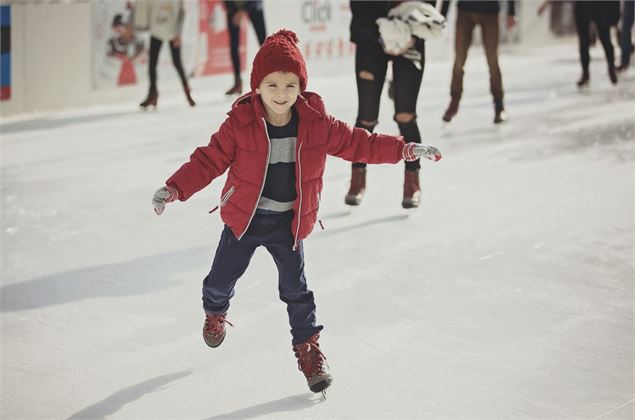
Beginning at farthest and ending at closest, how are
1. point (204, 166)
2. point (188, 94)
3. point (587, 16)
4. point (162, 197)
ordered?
1. point (587, 16)
2. point (188, 94)
3. point (204, 166)
4. point (162, 197)

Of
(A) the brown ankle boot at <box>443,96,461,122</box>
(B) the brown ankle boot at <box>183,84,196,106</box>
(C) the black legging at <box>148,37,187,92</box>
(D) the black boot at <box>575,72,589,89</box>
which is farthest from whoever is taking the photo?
(D) the black boot at <box>575,72,589,89</box>

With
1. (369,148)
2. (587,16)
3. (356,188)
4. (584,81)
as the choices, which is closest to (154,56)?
(356,188)

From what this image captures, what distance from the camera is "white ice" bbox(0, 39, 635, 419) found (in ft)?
8.60

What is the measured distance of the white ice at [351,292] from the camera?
103 inches

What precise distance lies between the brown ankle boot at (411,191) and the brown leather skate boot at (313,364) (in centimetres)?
196

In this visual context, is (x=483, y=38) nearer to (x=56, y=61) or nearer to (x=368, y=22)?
(x=368, y=22)

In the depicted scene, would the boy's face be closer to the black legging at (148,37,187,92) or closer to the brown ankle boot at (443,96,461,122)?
the brown ankle boot at (443,96,461,122)

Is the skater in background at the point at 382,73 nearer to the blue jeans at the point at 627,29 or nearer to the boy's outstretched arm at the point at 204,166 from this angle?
the boy's outstretched arm at the point at 204,166

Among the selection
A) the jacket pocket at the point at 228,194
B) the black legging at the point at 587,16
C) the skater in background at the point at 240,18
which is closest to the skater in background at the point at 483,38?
the skater in background at the point at 240,18

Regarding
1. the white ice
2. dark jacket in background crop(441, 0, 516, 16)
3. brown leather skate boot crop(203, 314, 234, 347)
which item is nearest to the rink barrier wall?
the white ice

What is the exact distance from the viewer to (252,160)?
8.32 feet

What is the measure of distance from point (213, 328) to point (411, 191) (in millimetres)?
1951

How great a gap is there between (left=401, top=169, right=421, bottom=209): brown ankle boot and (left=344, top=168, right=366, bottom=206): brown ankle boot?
0.21m

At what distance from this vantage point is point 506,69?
11.3 metres
